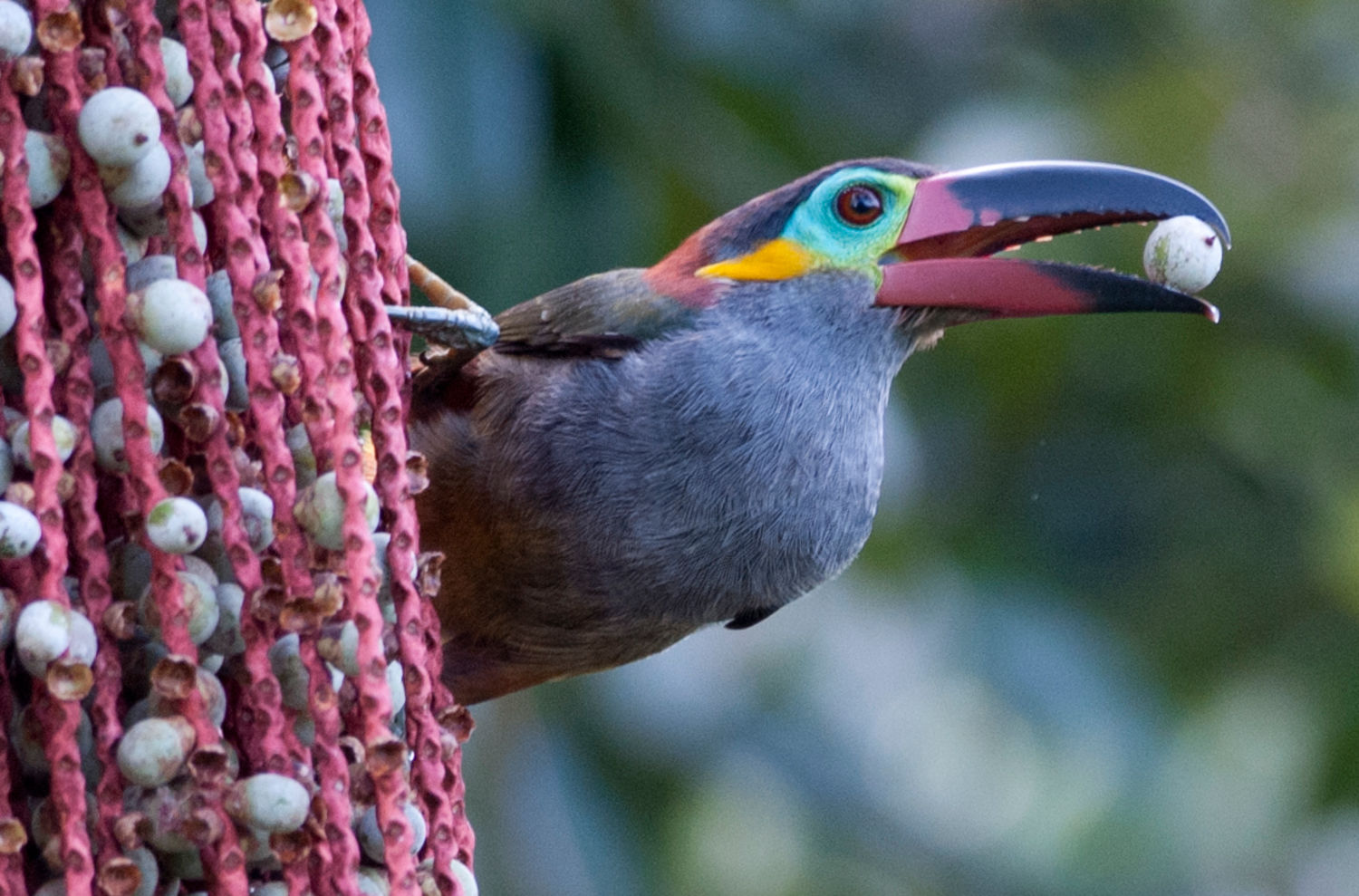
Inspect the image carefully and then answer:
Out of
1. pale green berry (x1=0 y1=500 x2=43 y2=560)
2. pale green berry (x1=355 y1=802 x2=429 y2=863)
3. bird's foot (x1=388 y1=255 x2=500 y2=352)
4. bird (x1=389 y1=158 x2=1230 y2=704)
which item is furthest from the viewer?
bird (x1=389 y1=158 x2=1230 y2=704)

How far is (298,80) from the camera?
1751mm

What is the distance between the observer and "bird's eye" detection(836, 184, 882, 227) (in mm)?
3154

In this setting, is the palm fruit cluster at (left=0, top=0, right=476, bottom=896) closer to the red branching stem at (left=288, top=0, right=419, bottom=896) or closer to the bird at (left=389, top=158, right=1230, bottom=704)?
the red branching stem at (left=288, top=0, right=419, bottom=896)

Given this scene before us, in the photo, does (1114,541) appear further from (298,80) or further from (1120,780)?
(298,80)

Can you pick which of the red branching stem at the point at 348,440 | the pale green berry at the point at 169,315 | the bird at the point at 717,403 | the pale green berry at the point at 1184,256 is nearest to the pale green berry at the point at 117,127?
the pale green berry at the point at 169,315

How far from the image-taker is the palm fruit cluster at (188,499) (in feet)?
4.94

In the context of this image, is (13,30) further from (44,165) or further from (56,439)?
(56,439)

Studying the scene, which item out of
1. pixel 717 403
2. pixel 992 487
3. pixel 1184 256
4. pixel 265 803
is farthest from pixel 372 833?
pixel 992 487

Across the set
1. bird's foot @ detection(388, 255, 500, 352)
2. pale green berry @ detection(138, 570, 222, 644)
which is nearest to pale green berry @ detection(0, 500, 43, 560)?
pale green berry @ detection(138, 570, 222, 644)

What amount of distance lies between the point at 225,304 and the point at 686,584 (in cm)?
133

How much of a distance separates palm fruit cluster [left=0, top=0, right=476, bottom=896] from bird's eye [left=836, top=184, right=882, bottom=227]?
1.51m

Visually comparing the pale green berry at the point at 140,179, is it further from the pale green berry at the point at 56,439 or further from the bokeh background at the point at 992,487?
the bokeh background at the point at 992,487

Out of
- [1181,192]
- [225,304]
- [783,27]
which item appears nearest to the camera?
[225,304]

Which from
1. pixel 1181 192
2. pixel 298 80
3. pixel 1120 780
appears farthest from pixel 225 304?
pixel 1120 780
